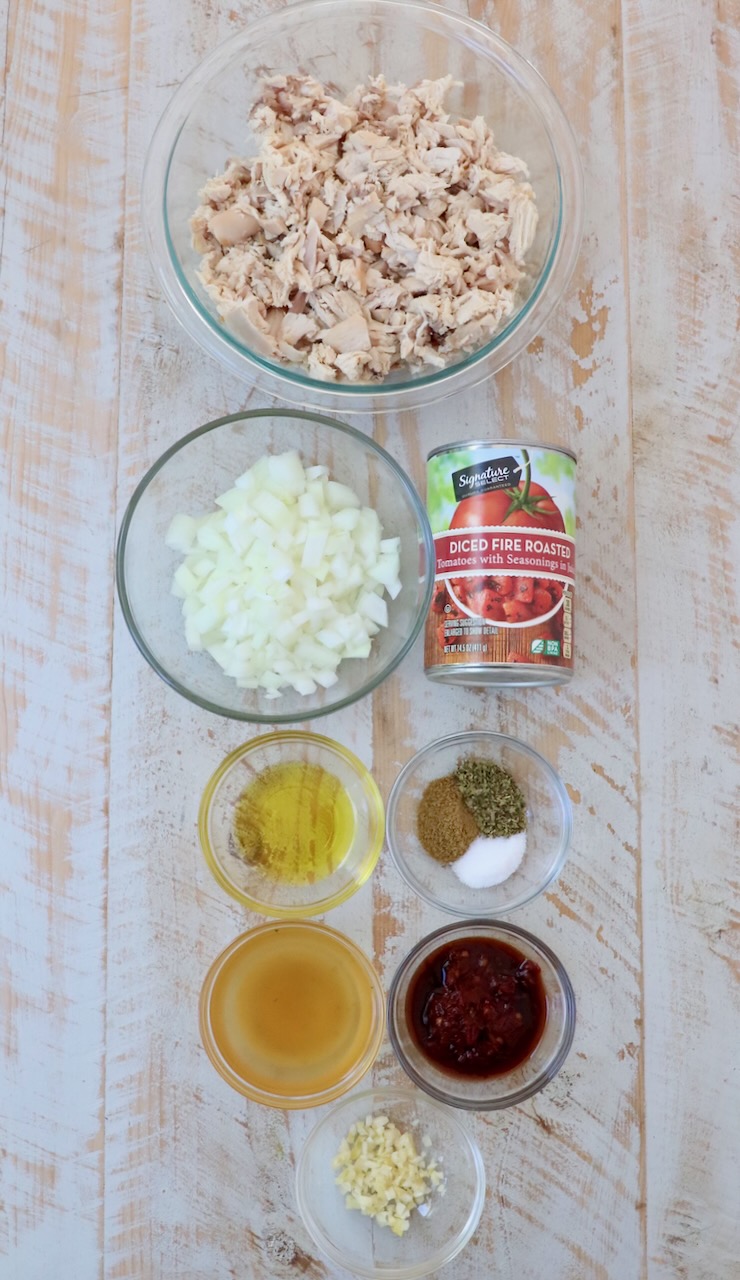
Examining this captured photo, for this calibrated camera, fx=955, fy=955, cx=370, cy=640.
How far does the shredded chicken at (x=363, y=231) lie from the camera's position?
4.25ft

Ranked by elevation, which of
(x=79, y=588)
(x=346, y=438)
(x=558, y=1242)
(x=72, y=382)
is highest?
(x=72, y=382)

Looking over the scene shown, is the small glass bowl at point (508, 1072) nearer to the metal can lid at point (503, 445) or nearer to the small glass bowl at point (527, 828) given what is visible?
the small glass bowl at point (527, 828)

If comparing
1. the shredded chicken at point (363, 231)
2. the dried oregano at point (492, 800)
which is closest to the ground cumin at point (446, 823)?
the dried oregano at point (492, 800)

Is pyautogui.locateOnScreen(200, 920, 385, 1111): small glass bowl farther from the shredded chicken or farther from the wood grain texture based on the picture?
the shredded chicken

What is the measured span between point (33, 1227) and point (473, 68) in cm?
185

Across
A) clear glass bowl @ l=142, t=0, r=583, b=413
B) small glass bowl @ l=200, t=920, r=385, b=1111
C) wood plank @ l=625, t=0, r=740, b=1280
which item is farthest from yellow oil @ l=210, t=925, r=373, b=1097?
clear glass bowl @ l=142, t=0, r=583, b=413

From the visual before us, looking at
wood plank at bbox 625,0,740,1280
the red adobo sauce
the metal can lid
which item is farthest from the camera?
wood plank at bbox 625,0,740,1280

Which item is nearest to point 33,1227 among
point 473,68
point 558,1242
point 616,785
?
point 558,1242

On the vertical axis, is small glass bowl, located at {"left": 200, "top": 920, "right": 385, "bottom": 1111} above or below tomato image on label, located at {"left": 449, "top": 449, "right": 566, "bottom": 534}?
below

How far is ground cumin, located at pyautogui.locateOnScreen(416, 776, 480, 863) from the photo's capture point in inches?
55.0

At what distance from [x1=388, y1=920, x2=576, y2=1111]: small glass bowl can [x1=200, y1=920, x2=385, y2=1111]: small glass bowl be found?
0.04m

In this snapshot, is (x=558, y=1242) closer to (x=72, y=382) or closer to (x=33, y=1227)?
(x=33, y=1227)

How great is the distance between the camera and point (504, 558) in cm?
127

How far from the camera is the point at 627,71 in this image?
1503 mm
